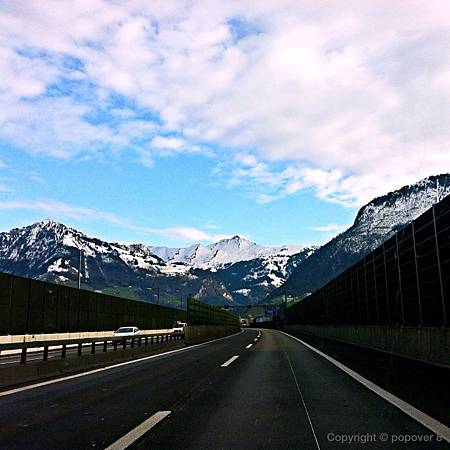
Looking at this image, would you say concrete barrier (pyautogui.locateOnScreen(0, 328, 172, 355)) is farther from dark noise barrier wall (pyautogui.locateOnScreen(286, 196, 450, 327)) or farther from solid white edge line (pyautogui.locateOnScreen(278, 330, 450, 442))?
solid white edge line (pyautogui.locateOnScreen(278, 330, 450, 442))

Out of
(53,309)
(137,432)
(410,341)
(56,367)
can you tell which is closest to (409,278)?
(410,341)

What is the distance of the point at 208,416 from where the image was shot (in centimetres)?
808

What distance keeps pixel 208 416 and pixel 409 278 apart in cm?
1287

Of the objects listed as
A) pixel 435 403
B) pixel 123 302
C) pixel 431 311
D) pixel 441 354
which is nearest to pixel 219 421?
pixel 435 403

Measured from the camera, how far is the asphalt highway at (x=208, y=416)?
642 centimetres

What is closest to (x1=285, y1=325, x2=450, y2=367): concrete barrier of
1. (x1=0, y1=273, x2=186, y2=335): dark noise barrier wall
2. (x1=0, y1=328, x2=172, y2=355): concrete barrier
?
(x1=0, y1=328, x2=172, y2=355): concrete barrier

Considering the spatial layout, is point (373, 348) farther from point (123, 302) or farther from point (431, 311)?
point (123, 302)

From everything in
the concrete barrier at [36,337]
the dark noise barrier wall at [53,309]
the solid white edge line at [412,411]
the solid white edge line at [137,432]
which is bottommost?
the solid white edge line at [412,411]

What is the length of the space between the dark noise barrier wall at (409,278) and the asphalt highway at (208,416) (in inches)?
184

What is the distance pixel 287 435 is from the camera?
6738mm

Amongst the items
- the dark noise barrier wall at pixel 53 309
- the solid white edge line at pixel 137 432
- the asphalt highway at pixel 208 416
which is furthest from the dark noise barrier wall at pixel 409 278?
the dark noise barrier wall at pixel 53 309

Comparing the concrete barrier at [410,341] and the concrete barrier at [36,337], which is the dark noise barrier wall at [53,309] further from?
the concrete barrier at [410,341]

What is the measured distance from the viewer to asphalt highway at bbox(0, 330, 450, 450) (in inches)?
253

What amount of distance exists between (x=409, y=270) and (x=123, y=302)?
39142mm
